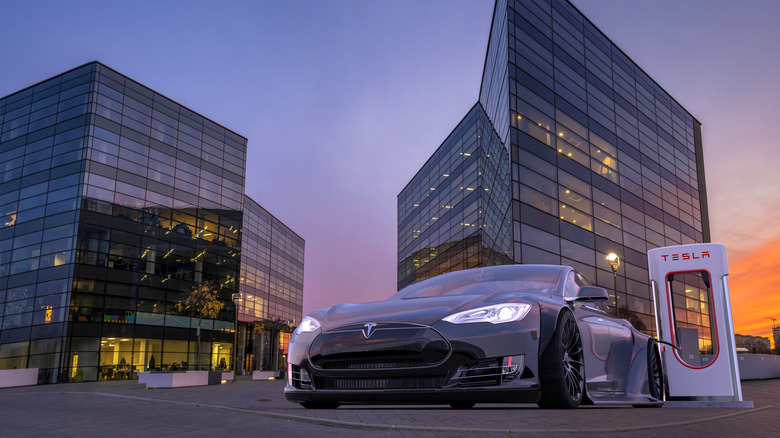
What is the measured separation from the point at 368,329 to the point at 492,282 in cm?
172

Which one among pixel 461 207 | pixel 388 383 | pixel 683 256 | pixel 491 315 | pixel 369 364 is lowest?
pixel 388 383

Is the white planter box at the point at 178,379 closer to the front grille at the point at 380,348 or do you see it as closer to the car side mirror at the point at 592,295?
the front grille at the point at 380,348

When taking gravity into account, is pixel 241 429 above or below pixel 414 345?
below

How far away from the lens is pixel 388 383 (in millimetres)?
4242

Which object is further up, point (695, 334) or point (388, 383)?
point (695, 334)

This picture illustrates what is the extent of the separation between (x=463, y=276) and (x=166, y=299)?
47.9 m

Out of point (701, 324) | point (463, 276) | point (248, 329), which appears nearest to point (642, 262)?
point (701, 324)

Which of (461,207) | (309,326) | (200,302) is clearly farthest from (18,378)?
(309,326)

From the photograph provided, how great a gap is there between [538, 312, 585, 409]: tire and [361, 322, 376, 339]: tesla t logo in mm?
1289

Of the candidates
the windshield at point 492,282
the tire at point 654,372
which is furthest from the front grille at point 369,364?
the tire at point 654,372

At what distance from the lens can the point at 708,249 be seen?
359 inches

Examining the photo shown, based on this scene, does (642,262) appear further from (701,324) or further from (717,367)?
(717,367)

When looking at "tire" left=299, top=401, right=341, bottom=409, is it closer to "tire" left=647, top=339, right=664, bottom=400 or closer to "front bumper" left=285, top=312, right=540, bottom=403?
"front bumper" left=285, top=312, right=540, bottom=403

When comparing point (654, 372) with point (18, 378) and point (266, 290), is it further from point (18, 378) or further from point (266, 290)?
point (266, 290)
